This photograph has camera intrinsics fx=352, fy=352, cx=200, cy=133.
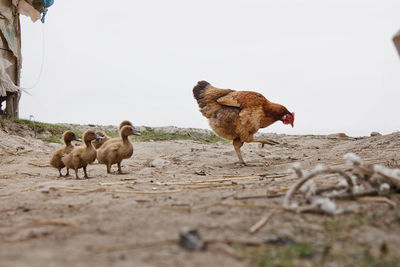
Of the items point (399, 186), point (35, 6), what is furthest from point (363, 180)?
point (35, 6)

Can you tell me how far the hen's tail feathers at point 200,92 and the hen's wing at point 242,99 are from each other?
445 millimetres

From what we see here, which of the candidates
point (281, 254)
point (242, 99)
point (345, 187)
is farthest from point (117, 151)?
point (281, 254)

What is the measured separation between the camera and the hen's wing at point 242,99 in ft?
23.6

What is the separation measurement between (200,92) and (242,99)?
112cm

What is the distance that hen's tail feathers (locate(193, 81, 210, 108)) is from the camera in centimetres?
777

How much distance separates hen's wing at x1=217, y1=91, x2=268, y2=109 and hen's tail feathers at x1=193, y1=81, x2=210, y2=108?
1.46 ft

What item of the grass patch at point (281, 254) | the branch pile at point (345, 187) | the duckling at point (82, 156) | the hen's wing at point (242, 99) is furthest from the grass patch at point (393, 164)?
the duckling at point (82, 156)

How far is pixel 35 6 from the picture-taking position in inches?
521

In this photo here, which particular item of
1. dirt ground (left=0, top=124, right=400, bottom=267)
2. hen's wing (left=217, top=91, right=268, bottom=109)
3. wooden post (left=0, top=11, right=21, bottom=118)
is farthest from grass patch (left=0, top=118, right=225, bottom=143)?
dirt ground (left=0, top=124, right=400, bottom=267)

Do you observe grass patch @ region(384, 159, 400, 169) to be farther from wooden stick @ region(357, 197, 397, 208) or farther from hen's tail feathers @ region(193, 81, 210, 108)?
hen's tail feathers @ region(193, 81, 210, 108)

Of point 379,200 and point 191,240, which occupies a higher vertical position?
point 379,200

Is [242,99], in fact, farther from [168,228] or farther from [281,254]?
[281,254]

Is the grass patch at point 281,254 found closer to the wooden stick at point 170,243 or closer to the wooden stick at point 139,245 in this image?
the wooden stick at point 170,243

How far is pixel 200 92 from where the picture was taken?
26.0 ft
